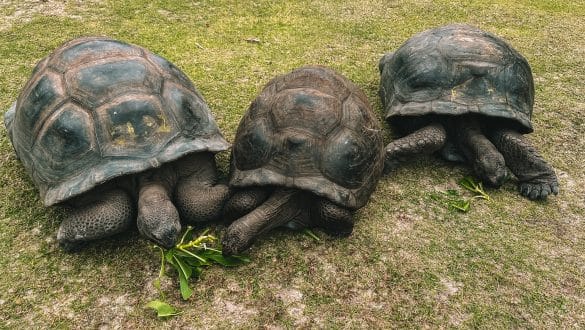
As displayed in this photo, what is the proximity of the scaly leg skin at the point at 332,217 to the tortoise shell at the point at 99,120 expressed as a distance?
0.67m

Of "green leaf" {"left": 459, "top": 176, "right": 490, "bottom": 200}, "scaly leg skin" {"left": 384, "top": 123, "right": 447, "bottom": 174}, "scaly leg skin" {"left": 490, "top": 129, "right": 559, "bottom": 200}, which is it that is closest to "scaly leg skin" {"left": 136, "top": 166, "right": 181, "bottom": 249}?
"scaly leg skin" {"left": 384, "top": 123, "right": 447, "bottom": 174}

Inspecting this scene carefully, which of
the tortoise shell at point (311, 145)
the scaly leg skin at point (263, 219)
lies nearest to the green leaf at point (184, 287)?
the scaly leg skin at point (263, 219)

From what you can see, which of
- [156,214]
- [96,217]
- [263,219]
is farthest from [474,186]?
[96,217]

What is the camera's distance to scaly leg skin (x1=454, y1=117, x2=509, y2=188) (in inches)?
125

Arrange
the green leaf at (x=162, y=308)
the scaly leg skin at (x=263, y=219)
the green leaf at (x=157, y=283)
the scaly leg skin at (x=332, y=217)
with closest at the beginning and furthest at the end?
the green leaf at (x=162, y=308) < the green leaf at (x=157, y=283) < the scaly leg skin at (x=263, y=219) < the scaly leg skin at (x=332, y=217)

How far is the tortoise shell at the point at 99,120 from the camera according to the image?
2.58 m

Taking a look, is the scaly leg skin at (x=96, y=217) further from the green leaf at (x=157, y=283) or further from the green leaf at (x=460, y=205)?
the green leaf at (x=460, y=205)

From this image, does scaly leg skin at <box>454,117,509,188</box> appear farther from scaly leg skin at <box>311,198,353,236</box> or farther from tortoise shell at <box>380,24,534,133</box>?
scaly leg skin at <box>311,198,353,236</box>

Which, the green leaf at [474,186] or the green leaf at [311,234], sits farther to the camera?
the green leaf at [474,186]

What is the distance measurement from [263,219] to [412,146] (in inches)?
49.0

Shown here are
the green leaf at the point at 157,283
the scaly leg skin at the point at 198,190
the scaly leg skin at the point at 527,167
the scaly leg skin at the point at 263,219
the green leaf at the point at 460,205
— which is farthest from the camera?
the scaly leg skin at the point at 527,167

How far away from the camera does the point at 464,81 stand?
338 cm

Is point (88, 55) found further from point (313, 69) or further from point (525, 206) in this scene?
point (525, 206)

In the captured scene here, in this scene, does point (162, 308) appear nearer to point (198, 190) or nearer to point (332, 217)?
point (198, 190)
